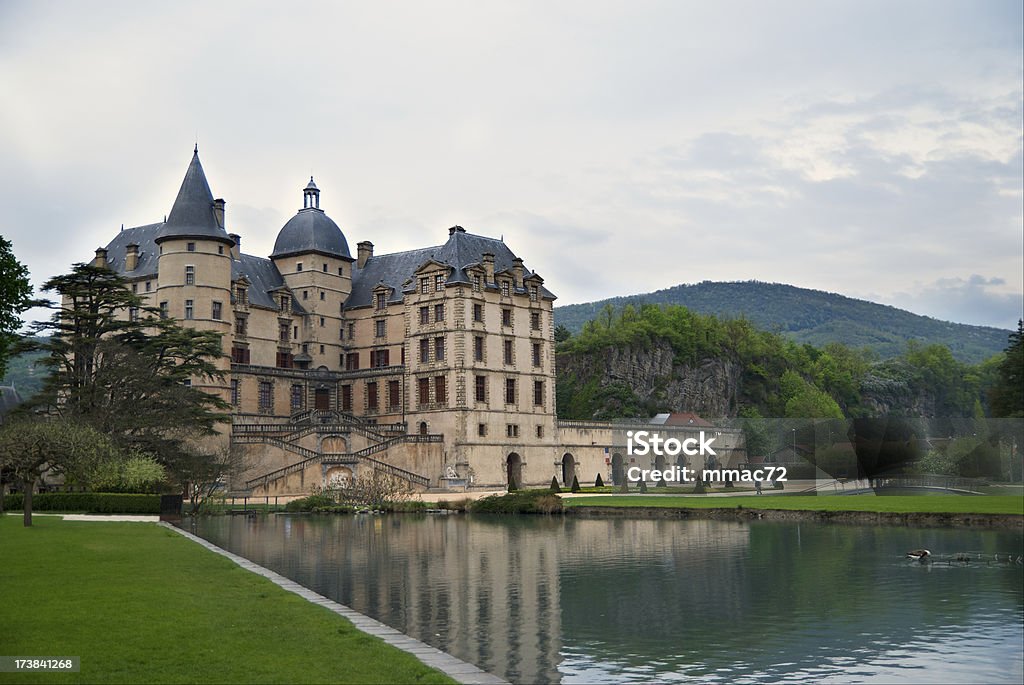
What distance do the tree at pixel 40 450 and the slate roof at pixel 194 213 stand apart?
2933 centimetres

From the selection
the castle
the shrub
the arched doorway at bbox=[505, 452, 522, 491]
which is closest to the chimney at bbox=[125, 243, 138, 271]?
the castle

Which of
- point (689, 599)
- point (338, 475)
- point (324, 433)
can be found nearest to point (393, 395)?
point (324, 433)

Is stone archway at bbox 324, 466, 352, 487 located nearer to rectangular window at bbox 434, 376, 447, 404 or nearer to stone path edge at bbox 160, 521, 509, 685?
rectangular window at bbox 434, 376, 447, 404

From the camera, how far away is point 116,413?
41.7 meters

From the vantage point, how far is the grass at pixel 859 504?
34.0 meters

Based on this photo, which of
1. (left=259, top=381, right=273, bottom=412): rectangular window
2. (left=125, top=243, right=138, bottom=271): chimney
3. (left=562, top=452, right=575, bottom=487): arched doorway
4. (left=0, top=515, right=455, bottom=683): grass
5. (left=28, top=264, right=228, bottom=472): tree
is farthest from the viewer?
(left=562, top=452, right=575, bottom=487): arched doorway

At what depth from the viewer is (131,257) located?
65562 millimetres

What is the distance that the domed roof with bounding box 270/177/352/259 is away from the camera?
70.8 meters

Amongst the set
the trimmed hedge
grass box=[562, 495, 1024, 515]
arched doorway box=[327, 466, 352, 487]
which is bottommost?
grass box=[562, 495, 1024, 515]

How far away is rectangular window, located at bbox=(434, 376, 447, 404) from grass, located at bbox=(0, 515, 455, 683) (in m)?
44.5

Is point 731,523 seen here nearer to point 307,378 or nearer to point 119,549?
point 119,549

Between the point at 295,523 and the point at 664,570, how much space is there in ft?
66.3

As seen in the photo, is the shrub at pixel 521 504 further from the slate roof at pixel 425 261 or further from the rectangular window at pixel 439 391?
the slate roof at pixel 425 261

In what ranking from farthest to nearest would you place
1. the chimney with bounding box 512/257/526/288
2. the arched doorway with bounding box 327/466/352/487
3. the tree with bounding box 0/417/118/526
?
1. the chimney with bounding box 512/257/526/288
2. the arched doorway with bounding box 327/466/352/487
3. the tree with bounding box 0/417/118/526
